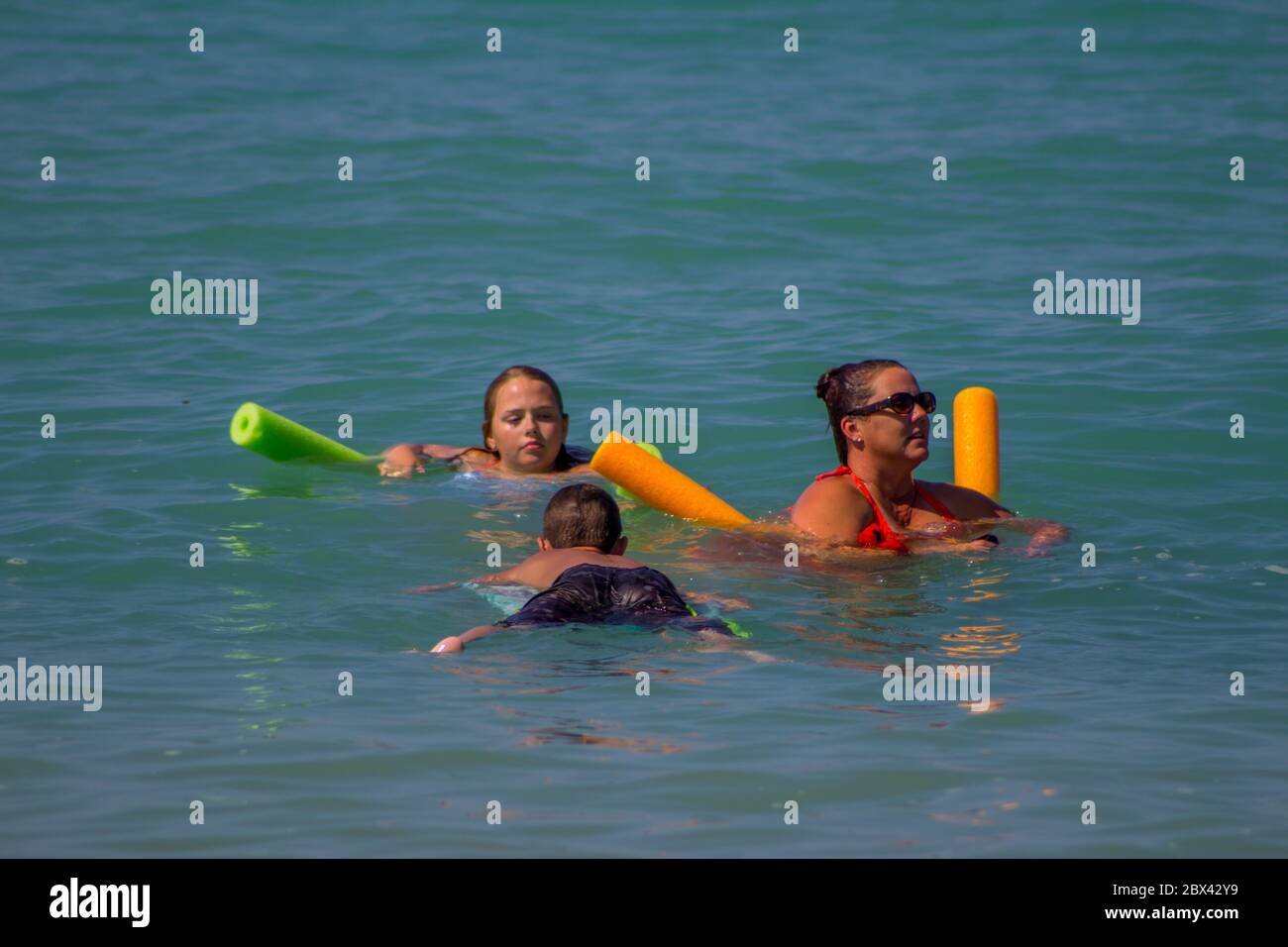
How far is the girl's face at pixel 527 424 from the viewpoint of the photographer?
955 cm

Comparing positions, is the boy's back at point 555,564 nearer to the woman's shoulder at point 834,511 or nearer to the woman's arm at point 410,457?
the woman's shoulder at point 834,511

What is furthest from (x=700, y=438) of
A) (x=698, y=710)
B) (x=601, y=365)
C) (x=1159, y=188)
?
(x=1159, y=188)

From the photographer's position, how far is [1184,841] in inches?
181

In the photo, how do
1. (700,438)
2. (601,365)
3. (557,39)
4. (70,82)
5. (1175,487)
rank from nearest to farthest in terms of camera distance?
(1175,487) < (700,438) < (601,365) < (70,82) < (557,39)

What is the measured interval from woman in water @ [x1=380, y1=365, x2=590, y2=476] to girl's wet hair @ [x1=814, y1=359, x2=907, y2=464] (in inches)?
79.5

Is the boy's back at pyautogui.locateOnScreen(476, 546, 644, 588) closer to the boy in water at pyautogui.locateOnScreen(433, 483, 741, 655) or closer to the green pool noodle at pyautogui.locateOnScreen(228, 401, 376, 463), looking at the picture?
the boy in water at pyautogui.locateOnScreen(433, 483, 741, 655)

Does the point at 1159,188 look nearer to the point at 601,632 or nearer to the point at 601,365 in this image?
the point at 601,365

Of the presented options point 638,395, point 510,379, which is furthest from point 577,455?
point 638,395

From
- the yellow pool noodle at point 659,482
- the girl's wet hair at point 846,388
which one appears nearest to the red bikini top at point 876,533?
the girl's wet hair at point 846,388

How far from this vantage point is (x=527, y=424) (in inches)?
376

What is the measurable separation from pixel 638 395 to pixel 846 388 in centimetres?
376

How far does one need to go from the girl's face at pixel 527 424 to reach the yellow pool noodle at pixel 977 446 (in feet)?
7.82

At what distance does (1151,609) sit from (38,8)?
18.6 metres

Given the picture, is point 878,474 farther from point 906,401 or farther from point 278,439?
point 278,439
